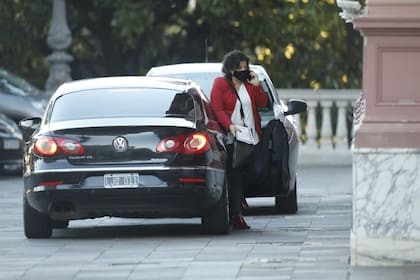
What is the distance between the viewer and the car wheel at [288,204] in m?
17.0

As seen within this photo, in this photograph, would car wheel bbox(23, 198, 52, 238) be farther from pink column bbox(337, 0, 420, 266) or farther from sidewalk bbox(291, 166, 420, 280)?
pink column bbox(337, 0, 420, 266)

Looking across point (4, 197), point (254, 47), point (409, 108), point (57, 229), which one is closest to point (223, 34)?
point (254, 47)

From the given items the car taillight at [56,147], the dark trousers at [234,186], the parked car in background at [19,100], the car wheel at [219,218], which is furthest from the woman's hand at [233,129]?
the parked car in background at [19,100]

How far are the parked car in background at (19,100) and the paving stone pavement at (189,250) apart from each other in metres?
8.46

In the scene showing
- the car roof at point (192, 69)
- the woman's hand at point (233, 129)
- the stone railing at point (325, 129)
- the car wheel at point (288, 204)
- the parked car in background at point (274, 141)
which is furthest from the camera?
the stone railing at point (325, 129)

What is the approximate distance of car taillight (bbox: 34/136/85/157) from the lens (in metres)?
14.0

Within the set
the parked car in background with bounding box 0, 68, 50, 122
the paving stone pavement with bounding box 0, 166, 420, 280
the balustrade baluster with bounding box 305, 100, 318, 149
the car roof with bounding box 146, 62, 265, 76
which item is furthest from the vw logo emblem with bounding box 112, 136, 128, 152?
the balustrade baluster with bounding box 305, 100, 318, 149

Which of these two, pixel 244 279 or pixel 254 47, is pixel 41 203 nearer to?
pixel 244 279

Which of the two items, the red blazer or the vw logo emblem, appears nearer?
the vw logo emblem

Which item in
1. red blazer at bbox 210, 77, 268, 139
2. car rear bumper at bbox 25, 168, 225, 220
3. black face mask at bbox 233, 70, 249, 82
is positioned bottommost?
car rear bumper at bbox 25, 168, 225, 220

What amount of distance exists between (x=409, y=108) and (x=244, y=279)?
1641 mm

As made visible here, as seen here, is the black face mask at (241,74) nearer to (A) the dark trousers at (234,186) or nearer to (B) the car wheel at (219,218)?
(A) the dark trousers at (234,186)

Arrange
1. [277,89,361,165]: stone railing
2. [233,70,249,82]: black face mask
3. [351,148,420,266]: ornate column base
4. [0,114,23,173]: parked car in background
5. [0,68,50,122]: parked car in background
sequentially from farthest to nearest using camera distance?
[277,89,361,165]: stone railing → [0,68,50,122]: parked car in background → [0,114,23,173]: parked car in background → [233,70,249,82]: black face mask → [351,148,420,266]: ornate column base

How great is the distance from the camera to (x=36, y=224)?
14.5 metres
